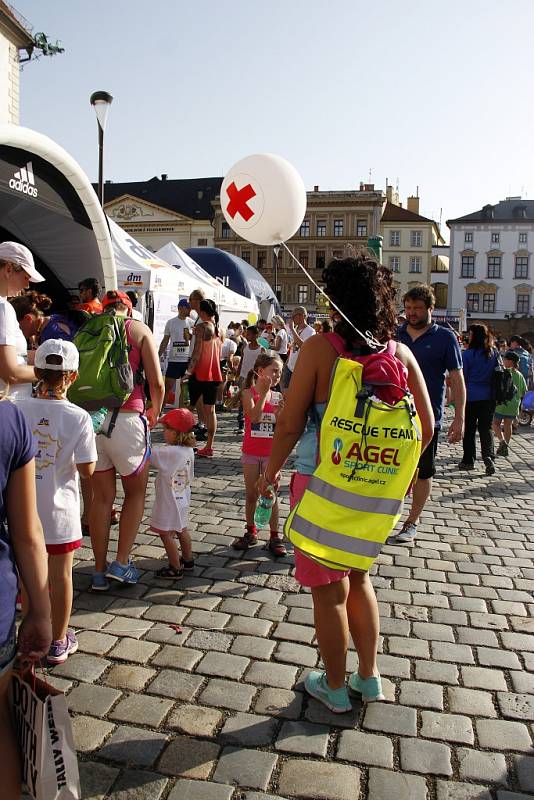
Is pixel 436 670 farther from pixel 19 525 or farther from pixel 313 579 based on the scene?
pixel 19 525

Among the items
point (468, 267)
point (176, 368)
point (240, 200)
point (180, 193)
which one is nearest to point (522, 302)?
point (468, 267)

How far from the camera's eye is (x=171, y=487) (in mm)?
4430

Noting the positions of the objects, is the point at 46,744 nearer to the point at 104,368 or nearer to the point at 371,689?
the point at 371,689

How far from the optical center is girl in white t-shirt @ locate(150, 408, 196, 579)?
14.4 feet

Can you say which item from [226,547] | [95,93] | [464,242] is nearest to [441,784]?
[226,547]

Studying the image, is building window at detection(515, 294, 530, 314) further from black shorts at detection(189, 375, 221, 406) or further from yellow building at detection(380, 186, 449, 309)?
black shorts at detection(189, 375, 221, 406)

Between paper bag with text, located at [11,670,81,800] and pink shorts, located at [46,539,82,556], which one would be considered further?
pink shorts, located at [46,539,82,556]

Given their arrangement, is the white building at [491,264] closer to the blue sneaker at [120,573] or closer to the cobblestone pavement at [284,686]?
the cobblestone pavement at [284,686]

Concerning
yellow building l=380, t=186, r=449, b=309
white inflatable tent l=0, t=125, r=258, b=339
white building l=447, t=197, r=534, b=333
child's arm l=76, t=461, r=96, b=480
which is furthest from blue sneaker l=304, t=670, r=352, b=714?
white building l=447, t=197, r=534, b=333

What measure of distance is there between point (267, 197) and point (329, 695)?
370 centimetres

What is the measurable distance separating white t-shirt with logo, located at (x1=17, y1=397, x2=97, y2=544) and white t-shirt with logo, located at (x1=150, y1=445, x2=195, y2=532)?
106 centimetres

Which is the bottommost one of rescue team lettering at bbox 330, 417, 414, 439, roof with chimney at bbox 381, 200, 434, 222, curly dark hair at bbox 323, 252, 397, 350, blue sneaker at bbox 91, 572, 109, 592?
blue sneaker at bbox 91, 572, 109, 592

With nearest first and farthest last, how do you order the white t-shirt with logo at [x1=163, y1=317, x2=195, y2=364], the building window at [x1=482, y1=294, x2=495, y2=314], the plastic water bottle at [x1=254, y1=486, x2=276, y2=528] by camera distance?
the plastic water bottle at [x1=254, y1=486, x2=276, y2=528]
the white t-shirt with logo at [x1=163, y1=317, x2=195, y2=364]
the building window at [x1=482, y1=294, x2=495, y2=314]

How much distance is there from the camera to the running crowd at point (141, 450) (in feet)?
6.44
